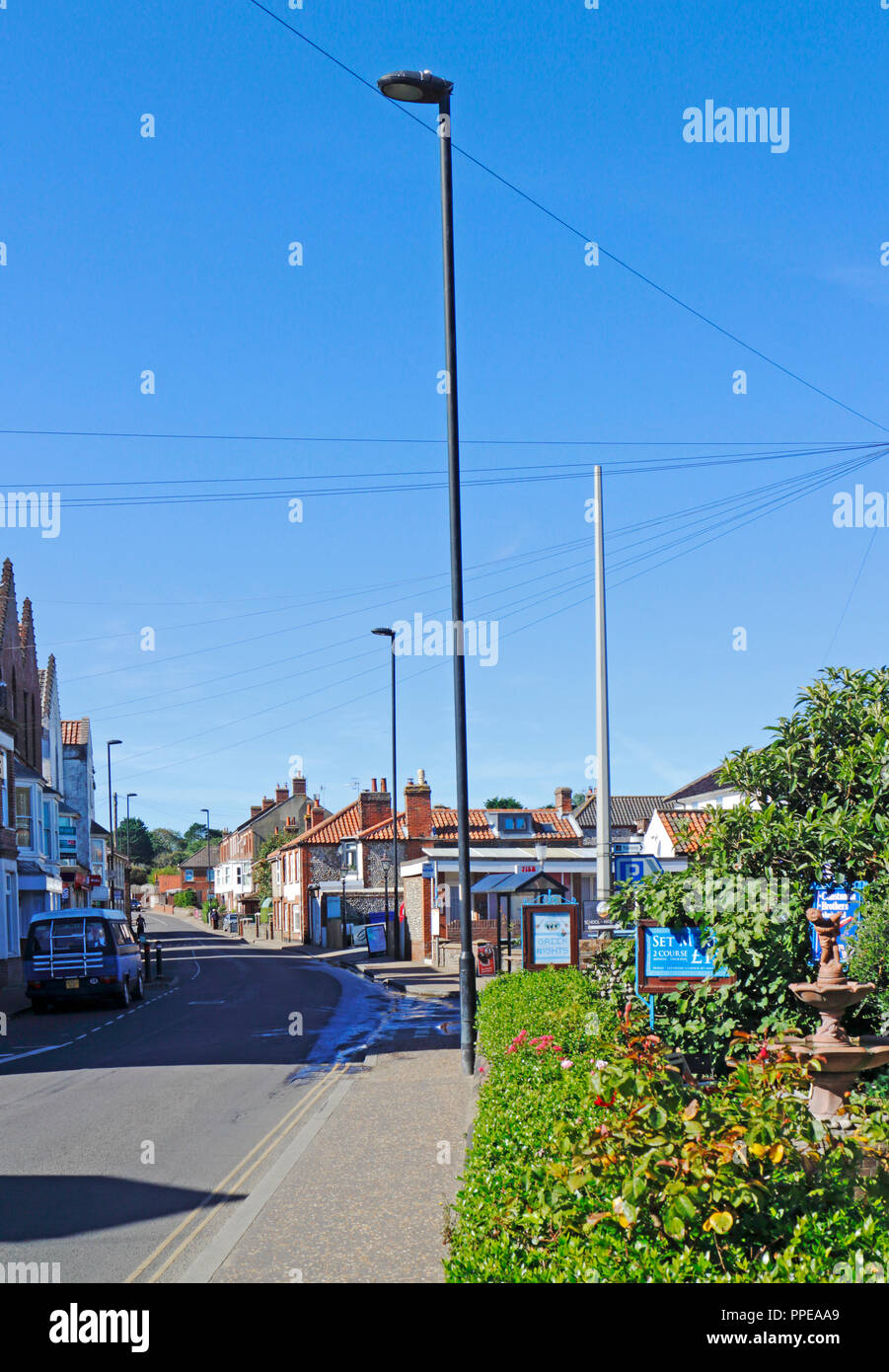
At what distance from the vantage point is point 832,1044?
827cm

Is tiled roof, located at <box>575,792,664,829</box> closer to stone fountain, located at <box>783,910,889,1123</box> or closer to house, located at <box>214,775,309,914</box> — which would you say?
house, located at <box>214,775,309,914</box>

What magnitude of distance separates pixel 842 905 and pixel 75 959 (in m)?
20.3

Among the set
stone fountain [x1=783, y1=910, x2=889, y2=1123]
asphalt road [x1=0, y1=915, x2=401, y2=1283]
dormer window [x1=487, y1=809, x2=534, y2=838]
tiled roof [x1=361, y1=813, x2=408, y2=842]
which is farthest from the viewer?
tiled roof [x1=361, y1=813, x2=408, y2=842]

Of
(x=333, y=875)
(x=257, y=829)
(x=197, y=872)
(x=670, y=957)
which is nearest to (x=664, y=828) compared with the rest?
(x=333, y=875)

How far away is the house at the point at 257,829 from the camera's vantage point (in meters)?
98.6

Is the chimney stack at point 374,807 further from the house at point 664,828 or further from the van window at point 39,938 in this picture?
the van window at point 39,938

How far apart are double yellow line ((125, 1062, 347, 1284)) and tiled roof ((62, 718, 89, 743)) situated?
68.1 m

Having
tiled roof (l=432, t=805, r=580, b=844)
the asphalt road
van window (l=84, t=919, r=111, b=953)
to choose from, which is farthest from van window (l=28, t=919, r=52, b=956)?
tiled roof (l=432, t=805, r=580, b=844)

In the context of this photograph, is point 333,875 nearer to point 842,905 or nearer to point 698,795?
point 698,795

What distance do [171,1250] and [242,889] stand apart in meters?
105

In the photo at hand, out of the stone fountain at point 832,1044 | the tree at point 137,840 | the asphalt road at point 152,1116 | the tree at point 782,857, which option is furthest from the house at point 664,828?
the tree at point 137,840

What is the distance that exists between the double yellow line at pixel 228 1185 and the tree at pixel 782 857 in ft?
12.7

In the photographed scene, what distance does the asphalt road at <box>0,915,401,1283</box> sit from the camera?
785cm
